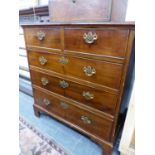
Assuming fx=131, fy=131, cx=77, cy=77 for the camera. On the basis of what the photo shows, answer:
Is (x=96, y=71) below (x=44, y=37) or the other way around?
below

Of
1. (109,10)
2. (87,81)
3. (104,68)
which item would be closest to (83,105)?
(87,81)

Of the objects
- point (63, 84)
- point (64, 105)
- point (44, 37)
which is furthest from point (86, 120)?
point (44, 37)

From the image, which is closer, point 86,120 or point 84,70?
point 84,70

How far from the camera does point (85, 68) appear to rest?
0.91 meters

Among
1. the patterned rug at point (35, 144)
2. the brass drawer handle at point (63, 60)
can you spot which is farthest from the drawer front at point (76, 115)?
the brass drawer handle at point (63, 60)

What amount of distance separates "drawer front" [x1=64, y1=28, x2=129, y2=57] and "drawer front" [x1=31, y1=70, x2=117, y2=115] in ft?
0.91

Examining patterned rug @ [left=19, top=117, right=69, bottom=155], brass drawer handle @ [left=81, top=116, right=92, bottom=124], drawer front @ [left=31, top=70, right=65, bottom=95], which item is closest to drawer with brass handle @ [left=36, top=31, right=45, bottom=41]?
drawer front @ [left=31, top=70, right=65, bottom=95]

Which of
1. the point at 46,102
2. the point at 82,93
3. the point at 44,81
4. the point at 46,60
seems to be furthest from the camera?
the point at 46,102

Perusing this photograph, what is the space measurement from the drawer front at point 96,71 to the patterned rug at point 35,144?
690mm

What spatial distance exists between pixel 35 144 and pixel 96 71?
0.90 metres

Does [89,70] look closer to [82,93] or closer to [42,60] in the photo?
[82,93]
